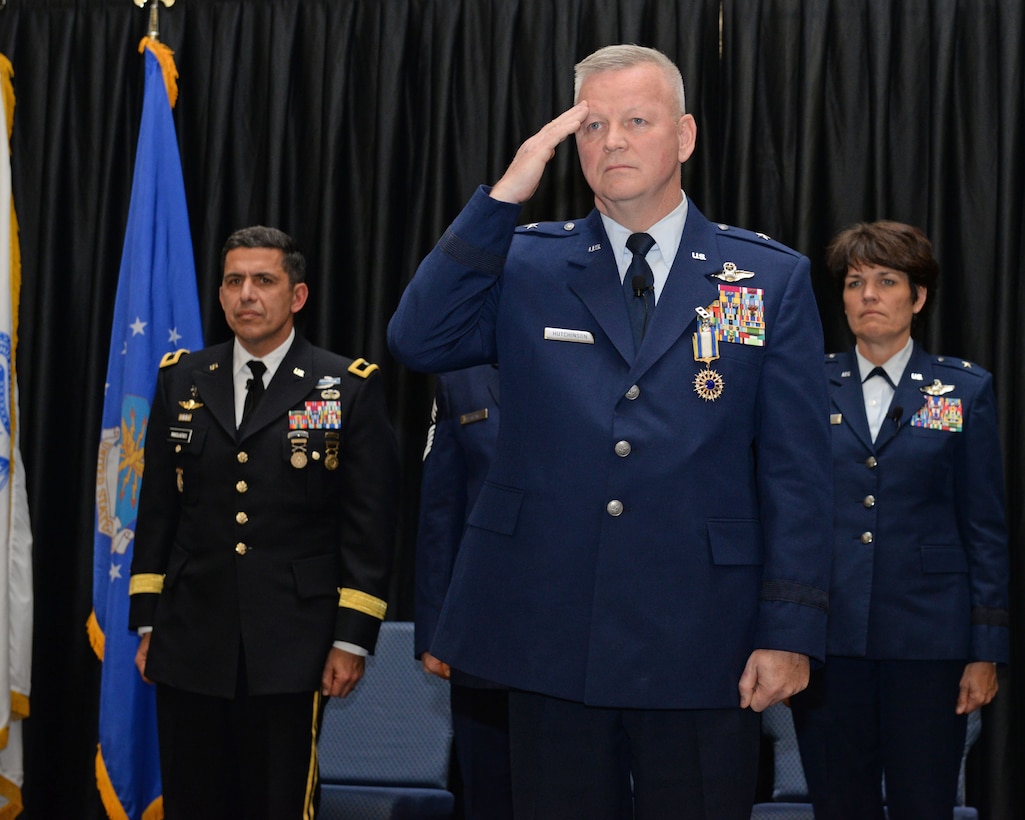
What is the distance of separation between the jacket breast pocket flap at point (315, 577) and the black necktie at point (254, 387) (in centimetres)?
41

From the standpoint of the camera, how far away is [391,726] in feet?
12.4

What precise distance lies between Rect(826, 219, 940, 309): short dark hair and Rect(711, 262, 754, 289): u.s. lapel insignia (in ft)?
4.92

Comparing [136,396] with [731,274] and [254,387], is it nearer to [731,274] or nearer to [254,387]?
[254,387]

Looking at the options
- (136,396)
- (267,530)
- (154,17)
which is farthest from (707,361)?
(154,17)

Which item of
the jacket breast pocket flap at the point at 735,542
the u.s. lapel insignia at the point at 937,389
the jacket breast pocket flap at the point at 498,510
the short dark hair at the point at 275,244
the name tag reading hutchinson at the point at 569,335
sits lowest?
the jacket breast pocket flap at the point at 735,542

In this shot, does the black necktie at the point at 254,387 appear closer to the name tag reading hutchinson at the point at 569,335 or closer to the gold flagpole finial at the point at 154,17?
the name tag reading hutchinson at the point at 569,335

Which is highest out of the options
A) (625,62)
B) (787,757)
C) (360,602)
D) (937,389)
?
(625,62)

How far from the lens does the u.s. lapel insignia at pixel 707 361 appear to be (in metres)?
1.81

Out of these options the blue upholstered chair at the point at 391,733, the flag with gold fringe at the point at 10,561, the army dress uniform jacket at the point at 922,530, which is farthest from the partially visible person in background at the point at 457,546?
the flag with gold fringe at the point at 10,561

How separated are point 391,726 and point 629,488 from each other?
2.26 m

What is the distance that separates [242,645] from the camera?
9.78ft

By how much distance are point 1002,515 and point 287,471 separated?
1847 millimetres

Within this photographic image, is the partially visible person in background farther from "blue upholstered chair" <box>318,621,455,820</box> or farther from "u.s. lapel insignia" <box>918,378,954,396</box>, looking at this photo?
"u.s. lapel insignia" <box>918,378,954,396</box>

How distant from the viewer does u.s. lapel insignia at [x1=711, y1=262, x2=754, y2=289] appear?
1890 millimetres
